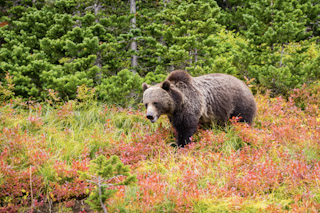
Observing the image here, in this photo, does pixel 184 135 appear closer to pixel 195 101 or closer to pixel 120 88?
pixel 195 101

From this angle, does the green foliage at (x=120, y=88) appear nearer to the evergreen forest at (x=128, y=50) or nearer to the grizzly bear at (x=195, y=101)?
the evergreen forest at (x=128, y=50)

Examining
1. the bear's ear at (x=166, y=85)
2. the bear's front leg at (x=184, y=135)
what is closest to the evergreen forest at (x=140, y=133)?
the bear's front leg at (x=184, y=135)

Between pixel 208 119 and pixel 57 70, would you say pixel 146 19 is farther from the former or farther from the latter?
pixel 208 119

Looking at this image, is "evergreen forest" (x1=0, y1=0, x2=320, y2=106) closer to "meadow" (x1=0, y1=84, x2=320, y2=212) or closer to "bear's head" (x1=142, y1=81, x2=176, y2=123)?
"meadow" (x1=0, y1=84, x2=320, y2=212)

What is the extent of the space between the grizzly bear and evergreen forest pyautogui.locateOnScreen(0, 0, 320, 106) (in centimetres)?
192

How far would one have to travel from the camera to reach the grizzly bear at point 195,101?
5406mm

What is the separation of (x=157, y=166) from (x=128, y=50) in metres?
5.45

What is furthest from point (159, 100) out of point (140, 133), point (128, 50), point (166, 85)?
point (128, 50)

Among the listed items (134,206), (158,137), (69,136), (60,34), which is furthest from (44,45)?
(134,206)

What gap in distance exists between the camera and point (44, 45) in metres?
8.21

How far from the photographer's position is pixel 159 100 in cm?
532

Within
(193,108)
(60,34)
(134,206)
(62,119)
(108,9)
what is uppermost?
(108,9)

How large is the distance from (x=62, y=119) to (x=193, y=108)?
3073 millimetres

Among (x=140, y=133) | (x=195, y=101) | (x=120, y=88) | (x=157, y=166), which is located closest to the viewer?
(x=157, y=166)
